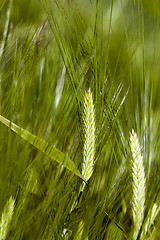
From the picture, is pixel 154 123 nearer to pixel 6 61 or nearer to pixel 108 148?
pixel 108 148

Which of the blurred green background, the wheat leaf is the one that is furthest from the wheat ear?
the wheat leaf

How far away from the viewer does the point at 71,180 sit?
436mm

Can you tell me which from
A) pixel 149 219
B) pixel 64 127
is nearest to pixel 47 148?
pixel 64 127

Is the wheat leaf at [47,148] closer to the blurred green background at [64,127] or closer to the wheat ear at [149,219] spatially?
the blurred green background at [64,127]

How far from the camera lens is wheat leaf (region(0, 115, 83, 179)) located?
38 cm

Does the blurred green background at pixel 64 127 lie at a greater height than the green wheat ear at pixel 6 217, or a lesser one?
greater

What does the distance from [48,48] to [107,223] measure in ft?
0.92

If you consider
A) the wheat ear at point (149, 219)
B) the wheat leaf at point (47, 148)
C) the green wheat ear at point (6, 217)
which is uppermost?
the wheat leaf at point (47, 148)

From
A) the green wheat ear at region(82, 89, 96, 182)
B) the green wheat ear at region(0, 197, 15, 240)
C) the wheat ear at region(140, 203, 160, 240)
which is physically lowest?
the green wheat ear at region(0, 197, 15, 240)

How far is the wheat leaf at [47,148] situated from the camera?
376 mm

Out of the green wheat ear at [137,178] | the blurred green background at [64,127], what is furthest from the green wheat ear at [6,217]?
the green wheat ear at [137,178]

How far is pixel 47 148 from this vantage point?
0.39 m

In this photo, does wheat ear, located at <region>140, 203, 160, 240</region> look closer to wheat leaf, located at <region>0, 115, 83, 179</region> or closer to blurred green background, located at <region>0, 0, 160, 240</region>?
blurred green background, located at <region>0, 0, 160, 240</region>

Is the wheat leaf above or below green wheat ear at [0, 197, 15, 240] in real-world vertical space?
above
